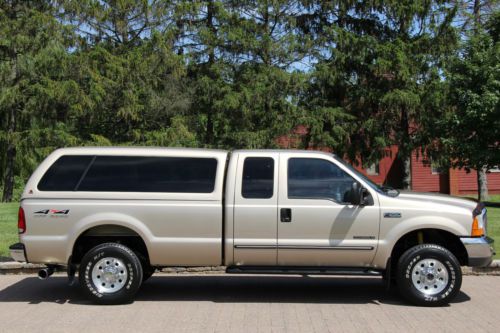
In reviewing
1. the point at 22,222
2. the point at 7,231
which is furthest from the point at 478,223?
the point at 7,231

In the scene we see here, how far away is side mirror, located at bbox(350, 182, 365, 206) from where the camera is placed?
711 cm

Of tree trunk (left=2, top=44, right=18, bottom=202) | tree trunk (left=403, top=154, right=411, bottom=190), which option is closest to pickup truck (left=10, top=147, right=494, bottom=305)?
tree trunk (left=403, top=154, right=411, bottom=190)

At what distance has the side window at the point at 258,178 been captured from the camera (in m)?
7.34

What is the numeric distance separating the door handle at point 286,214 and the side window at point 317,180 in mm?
183

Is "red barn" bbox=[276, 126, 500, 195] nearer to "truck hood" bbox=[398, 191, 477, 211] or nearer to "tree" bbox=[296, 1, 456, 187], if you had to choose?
"tree" bbox=[296, 1, 456, 187]

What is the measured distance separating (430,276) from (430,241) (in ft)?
1.98

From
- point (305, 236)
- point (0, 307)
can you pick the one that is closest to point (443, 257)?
point (305, 236)

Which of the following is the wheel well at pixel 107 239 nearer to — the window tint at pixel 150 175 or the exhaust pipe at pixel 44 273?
the exhaust pipe at pixel 44 273

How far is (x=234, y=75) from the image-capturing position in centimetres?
2492

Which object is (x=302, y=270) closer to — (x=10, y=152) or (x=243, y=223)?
(x=243, y=223)

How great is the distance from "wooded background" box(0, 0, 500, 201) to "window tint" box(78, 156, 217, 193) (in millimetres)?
16119

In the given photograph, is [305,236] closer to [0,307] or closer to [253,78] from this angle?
[0,307]

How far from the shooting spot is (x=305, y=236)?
7.23 meters

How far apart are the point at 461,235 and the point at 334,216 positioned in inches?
63.0
